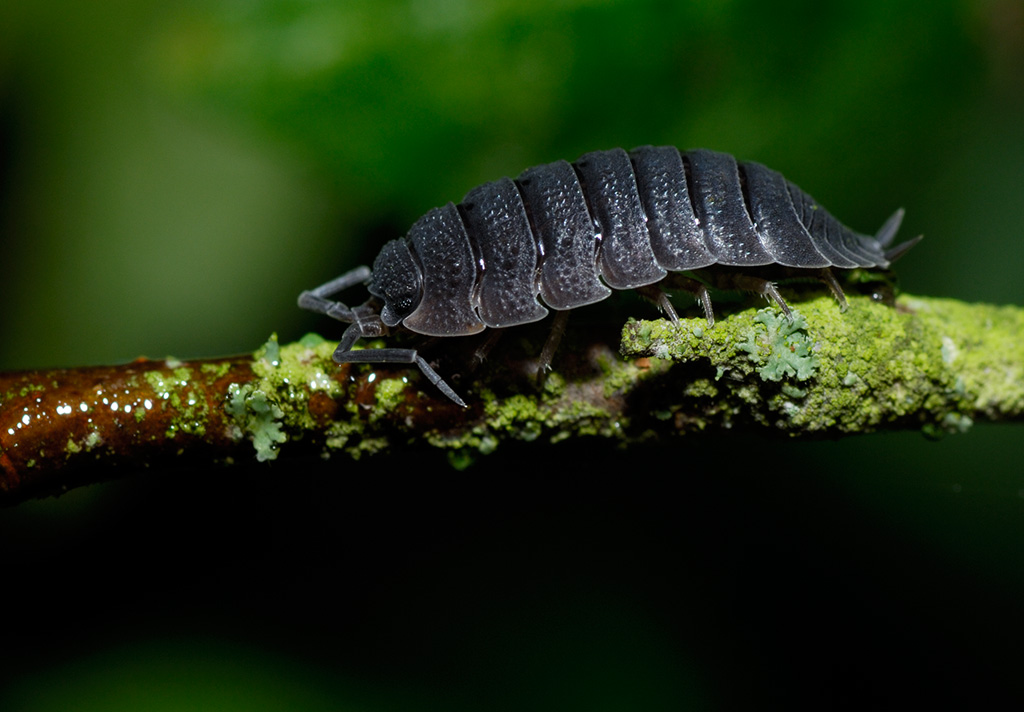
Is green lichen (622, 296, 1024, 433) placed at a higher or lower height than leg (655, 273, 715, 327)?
lower

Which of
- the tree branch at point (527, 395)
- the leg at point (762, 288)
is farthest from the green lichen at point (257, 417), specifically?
the leg at point (762, 288)

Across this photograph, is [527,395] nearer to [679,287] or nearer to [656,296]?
[656,296]

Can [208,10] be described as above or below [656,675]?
above

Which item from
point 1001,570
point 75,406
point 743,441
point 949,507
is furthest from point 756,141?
point 75,406

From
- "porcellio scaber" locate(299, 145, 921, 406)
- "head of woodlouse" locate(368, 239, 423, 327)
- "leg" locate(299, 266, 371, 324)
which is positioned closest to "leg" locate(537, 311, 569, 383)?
"porcellio scaber" locate(299, 145, 921, 406)

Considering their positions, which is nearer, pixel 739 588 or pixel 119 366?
pixel 119 366

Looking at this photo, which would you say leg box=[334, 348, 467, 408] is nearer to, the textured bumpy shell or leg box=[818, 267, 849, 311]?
the textured bumpy shell

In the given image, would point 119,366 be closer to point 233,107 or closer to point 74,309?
point 233,107
